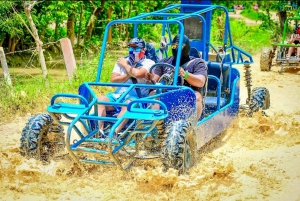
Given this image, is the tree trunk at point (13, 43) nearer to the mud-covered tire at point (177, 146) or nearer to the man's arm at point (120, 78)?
the man's arm at point (120, 78)

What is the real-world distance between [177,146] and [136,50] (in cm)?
170

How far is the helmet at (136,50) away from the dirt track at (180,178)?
1.36 m

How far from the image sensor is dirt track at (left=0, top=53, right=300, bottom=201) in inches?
233

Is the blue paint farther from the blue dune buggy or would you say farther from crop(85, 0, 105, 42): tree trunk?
crop(85, 0, 105, 42): tree trunk

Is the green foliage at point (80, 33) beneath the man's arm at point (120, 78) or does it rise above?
beneath

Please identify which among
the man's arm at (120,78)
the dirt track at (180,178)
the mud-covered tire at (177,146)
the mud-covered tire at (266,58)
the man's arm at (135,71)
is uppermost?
the man's arm at (135,71)

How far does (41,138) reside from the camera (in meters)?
6.81

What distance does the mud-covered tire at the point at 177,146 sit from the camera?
6098 mm

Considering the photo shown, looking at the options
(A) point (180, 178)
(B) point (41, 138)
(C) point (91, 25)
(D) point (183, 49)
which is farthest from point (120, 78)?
(C) point (91, 25)

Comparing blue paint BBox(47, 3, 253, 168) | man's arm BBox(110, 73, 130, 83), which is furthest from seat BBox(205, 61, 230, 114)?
man's arm BBox(110, 73, 130, 83)

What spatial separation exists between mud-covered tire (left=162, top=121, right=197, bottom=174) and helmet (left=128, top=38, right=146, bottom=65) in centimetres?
131

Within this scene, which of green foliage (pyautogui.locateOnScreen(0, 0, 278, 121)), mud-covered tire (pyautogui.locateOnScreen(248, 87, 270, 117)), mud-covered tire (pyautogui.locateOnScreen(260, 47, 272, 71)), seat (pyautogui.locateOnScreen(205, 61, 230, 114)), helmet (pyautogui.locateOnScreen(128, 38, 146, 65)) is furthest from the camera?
mud-covered tire (pyautogui.locateOnScreen(260, 47, 272, 71))

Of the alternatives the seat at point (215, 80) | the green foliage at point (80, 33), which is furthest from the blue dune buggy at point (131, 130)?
the green foliage at point (80, 33)

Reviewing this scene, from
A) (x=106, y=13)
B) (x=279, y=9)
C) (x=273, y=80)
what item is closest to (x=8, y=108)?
(x=273, y=80)
